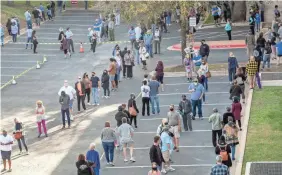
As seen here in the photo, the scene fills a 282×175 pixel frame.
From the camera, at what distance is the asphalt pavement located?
24.7 metres

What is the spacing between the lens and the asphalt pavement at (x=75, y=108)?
2470cm

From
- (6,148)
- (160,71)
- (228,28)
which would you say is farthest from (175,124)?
(228,28)

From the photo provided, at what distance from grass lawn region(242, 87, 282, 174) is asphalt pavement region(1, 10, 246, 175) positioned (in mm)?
1265

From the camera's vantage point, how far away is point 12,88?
121 feet

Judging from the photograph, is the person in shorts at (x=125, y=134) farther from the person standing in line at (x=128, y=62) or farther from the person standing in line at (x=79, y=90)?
the person standing in line at (x=128, y=62)

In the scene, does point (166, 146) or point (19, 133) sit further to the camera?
point (19, 133)

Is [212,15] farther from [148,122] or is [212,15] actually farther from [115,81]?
[148,122]

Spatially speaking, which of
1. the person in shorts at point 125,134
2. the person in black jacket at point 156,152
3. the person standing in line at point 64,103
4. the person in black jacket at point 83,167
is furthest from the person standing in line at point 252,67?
the person in black jacket at point 83,167

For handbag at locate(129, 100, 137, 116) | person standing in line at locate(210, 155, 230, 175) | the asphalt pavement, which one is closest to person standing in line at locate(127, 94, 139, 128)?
handbag at locate(129, 100, 137, 116)

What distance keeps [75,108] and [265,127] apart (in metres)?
8.57

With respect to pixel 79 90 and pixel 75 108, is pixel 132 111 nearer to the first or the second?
pixel 79 90

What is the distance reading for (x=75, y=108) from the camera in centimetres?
3206

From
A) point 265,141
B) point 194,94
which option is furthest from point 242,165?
point 194,94

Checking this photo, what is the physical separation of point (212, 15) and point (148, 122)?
2389 centimetres
